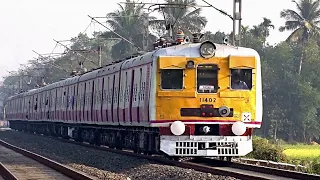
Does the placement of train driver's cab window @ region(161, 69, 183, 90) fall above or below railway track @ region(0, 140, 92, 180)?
above

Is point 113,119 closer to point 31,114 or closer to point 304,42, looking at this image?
point 31,114

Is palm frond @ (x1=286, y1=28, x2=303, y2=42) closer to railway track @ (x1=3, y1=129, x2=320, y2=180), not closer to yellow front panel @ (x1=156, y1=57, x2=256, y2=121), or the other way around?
railway track @ (x1=3, y1=129, x2=320, y2=180)

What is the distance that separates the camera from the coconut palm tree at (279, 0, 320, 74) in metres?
70.6

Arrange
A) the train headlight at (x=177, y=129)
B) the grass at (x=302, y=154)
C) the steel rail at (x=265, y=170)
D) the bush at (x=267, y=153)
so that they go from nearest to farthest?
the steel rail at (x=265, y=170)
the train headlight at (x=177, y=129)
the bush at (x=267, y=153)
the grass at (x=302, y=154)

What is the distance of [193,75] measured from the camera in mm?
19578

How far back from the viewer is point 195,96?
1936 cm

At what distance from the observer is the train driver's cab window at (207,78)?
64.0 feet

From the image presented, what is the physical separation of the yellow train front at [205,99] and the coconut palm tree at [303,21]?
5164 cm

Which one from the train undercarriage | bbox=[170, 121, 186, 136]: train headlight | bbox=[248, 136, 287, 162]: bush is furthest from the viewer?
bbox=[248, 136, 287, 162]: bush

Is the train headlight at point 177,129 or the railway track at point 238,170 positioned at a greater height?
the train headlight at point 177,129

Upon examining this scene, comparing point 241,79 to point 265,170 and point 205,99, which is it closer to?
point 205,99

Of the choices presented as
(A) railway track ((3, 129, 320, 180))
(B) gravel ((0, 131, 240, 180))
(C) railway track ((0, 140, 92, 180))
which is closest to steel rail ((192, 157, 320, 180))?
(A) railway track ((3, 129, 320, 180))

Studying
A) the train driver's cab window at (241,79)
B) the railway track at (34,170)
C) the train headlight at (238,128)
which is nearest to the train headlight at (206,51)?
the train driver's cab window at (241,79)

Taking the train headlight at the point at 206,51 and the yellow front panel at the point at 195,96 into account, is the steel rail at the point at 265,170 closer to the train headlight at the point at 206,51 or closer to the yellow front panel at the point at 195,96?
the yellow front panel at the point at 195,96
